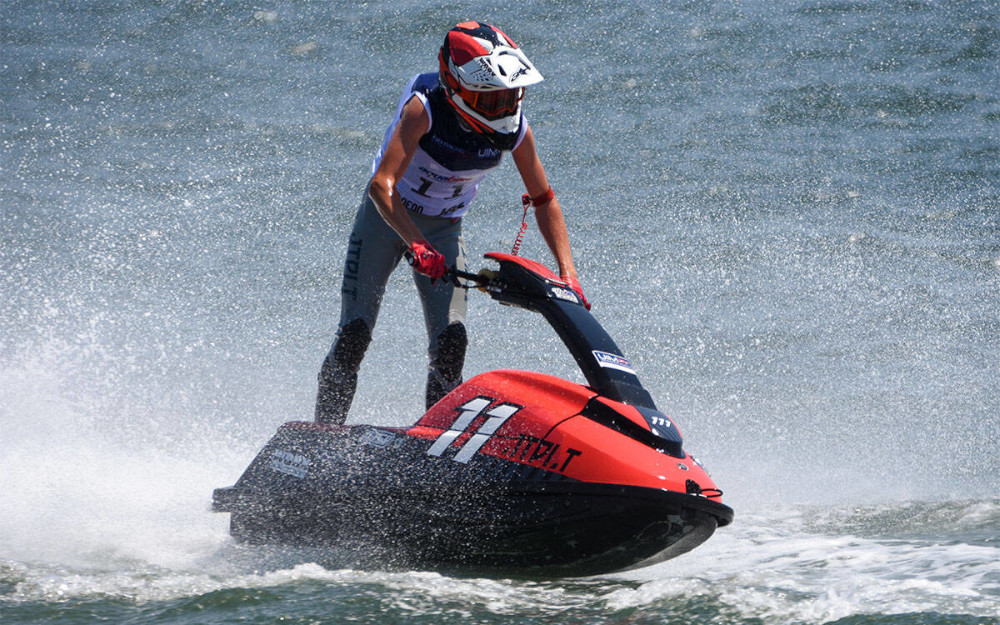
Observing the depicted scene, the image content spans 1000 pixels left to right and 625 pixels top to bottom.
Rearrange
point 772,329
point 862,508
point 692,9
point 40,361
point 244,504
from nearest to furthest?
point 244,504 < point 862,508 < point 40,361 < point 772,329 < point 692,9

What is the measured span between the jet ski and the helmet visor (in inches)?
23.6

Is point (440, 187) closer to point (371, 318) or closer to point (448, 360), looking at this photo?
point (371, 318)

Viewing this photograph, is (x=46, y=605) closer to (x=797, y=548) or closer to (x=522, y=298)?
(x=522, y=298)

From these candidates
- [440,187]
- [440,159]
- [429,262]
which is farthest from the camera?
[440,187]

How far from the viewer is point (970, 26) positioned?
707 inches

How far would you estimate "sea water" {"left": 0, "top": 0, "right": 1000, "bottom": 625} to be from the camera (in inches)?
153

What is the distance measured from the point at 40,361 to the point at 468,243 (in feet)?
16.3

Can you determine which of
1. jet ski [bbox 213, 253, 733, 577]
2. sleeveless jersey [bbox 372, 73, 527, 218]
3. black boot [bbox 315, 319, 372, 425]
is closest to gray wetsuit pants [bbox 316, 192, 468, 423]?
black boot [bbox 315, 319, 372, 425]

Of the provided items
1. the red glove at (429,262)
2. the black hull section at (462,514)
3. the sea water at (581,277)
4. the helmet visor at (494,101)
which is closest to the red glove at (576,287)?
the red glove at (429,262)

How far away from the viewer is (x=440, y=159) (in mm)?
4758

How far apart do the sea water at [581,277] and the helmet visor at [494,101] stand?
1829 millimetres

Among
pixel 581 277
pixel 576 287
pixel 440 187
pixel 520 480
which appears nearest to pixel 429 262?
pixel 576 287

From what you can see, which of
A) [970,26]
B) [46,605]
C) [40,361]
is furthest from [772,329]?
[970,26]

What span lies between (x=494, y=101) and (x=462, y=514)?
1638mm
